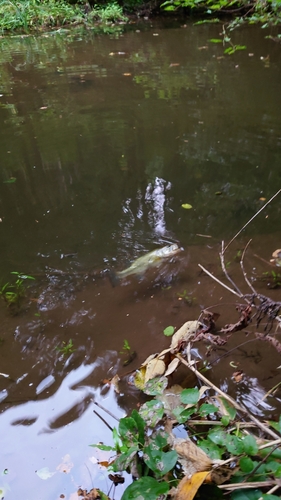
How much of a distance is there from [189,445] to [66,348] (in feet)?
3.14

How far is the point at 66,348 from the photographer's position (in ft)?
6.83

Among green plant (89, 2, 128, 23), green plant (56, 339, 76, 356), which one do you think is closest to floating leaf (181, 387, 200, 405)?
green plant (56, 339, 76, 356)

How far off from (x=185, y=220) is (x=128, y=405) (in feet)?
5.66

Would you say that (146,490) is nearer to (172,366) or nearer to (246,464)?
(246,464)

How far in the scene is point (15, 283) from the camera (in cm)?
259

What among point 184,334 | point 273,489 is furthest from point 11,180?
point 273,489

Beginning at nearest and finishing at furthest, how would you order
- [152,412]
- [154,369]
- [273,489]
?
[273,489] → [152,412] → [154,369]

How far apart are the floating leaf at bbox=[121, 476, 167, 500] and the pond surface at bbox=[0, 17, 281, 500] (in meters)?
0.21

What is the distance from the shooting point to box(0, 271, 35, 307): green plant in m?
2.46

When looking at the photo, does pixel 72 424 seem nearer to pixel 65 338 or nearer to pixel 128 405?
pixel 128 405

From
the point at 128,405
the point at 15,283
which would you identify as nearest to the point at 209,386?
the point at 128,405

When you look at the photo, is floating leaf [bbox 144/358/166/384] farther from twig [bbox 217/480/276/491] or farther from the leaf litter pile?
twig [bbox 217/480/276/491]

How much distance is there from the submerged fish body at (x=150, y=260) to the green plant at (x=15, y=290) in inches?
26.5

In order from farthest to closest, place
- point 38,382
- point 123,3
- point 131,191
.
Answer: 1. point 123,3
2. point 131,191
3. point 38,382
